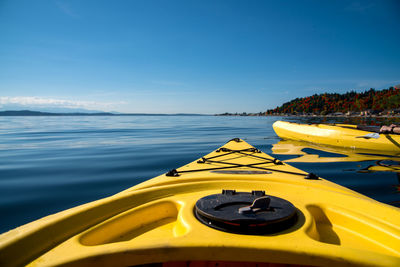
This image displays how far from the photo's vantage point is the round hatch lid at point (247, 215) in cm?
117

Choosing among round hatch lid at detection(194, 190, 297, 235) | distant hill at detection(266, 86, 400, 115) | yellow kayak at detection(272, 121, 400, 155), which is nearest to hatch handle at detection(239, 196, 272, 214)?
round hatch lid at detection(194, 190, 297, 235)

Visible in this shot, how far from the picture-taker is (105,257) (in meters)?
0.96

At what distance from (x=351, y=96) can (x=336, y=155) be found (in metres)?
143

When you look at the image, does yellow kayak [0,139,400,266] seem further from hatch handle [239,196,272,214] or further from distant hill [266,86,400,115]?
distant hill [266,86,400,115]

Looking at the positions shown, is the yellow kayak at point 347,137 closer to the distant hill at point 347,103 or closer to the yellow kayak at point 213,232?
the yellow kayak at point 213,232

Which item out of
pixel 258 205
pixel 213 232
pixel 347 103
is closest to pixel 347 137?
pixel 258 205

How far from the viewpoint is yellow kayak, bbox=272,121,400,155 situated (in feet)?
20.2

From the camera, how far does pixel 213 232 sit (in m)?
1.17

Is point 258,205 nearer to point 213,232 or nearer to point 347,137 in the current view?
point 213,232

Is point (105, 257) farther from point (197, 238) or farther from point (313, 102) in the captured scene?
point (313, 102)

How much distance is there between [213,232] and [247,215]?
0.24 metres

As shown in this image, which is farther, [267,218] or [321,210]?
[321,210]

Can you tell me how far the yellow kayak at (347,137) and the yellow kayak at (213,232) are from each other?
6.01m

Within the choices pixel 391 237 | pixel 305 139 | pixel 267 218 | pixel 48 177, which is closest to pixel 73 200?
pixel 48 177
